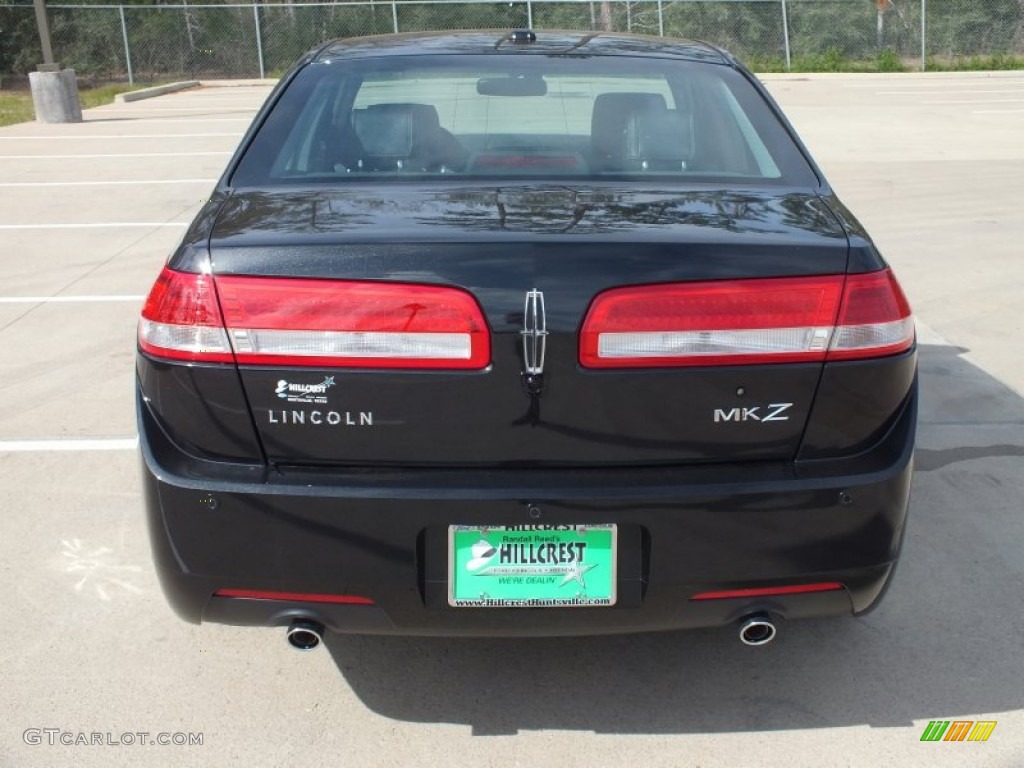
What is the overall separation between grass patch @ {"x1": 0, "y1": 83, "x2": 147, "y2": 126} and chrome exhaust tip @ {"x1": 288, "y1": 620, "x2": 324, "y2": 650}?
749 inches

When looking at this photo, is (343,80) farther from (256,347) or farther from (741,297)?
(741,297)

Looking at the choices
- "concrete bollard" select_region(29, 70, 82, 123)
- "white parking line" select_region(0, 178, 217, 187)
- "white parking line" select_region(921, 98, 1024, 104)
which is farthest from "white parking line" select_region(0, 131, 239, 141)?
"white parking line" select_region(921, 98, 1024, 104)

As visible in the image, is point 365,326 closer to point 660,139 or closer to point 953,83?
point 660,139

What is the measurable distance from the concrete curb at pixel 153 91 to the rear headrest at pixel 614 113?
2312 cm

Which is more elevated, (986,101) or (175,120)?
(175,120)

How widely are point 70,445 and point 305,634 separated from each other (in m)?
2.44

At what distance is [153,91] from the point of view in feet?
87.2

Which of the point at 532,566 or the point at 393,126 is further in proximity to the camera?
the point at 393,126

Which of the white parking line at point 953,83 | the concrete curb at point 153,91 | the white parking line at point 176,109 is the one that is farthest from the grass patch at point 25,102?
the white parking line at point 953,83

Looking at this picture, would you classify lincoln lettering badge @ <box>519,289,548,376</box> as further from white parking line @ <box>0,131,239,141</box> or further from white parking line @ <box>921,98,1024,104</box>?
white parking line @ <box>921,98,1024,104</box>

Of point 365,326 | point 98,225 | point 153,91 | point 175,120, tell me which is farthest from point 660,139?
point 153,91

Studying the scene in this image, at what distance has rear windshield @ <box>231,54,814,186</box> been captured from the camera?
3271 millimetres

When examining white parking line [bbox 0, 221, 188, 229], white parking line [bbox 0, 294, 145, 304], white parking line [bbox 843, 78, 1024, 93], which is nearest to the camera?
white parking line [bbox 0, 294, 145, 304]

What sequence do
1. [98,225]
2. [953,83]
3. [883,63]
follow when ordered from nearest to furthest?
[98,225] → [953,83] → [883,63]
